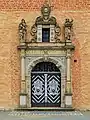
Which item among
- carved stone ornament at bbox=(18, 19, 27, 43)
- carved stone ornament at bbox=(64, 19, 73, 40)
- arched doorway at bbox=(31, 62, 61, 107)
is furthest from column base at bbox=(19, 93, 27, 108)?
carved stone ornament at bbox=(64, 19, 73, 40)

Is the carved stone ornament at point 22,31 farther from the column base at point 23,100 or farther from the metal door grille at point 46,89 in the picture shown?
the column base at point 23,100

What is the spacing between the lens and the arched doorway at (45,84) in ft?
66.6

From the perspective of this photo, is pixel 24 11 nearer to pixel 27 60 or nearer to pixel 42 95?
pixel 27 60

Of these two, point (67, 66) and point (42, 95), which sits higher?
point (67, 66)

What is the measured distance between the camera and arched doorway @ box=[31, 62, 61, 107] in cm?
2031

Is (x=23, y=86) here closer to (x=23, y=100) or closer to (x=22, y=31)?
(x=23, y=100)

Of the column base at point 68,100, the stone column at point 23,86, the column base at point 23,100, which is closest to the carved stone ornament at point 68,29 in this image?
the stone column at point 23,86

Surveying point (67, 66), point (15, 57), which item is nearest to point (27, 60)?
point (15, 57)

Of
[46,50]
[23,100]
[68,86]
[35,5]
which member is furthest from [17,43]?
[68,86]

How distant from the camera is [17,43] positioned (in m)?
20.2

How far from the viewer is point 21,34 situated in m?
20.0

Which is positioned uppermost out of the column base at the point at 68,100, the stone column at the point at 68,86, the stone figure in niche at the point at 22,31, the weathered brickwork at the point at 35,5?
the weathered brickwork at the point at 35,5

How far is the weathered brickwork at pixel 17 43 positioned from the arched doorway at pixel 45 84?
30.6 inches

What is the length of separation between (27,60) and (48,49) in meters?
1.10
